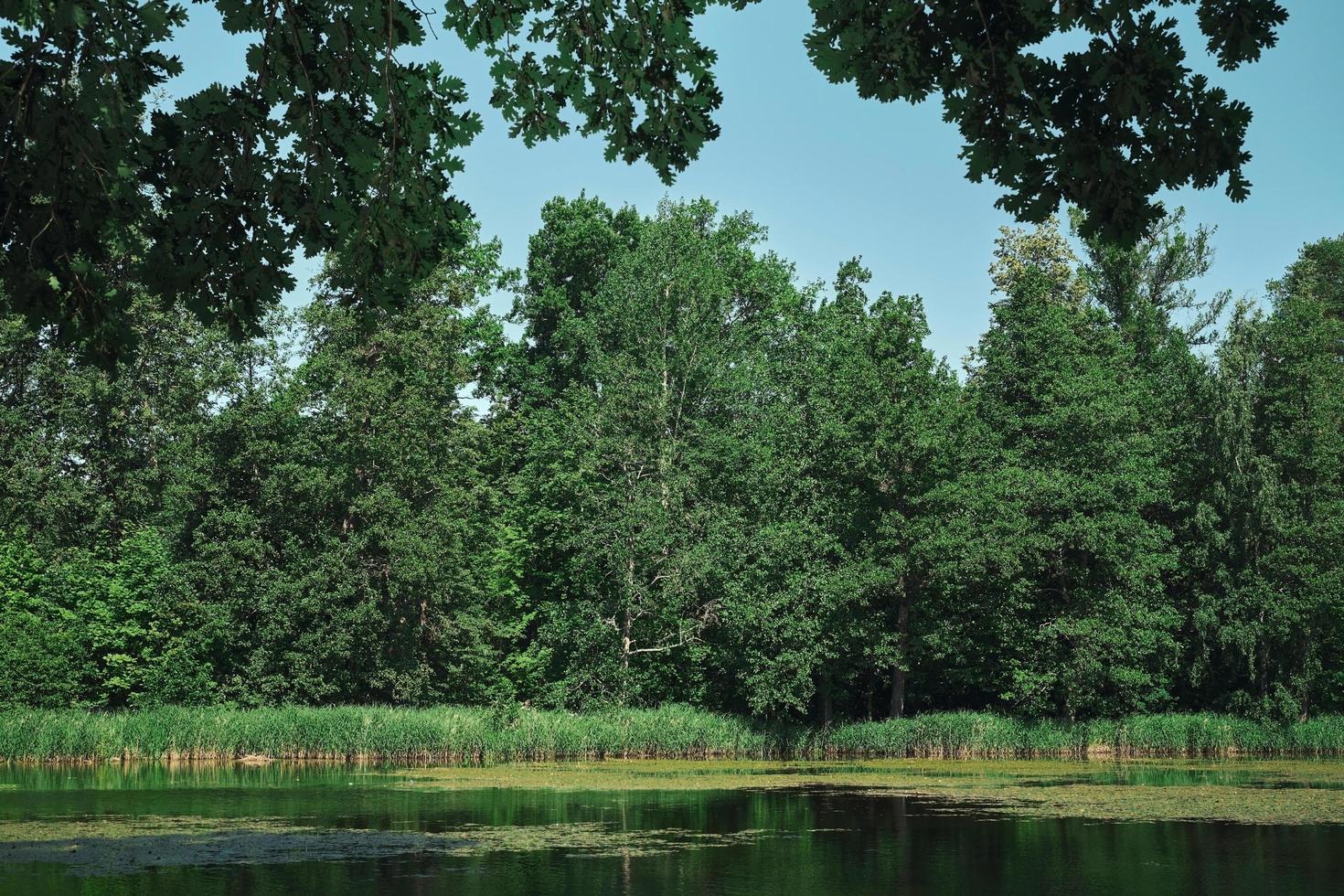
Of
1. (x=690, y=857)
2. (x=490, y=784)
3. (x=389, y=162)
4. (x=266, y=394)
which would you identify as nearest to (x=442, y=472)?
(x=266, y=394)

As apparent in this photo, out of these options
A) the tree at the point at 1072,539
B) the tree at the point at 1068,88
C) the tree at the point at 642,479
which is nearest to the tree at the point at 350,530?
the tree at the point at 642,479

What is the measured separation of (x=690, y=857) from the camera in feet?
54.8

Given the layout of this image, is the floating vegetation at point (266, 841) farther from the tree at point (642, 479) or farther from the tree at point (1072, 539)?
the tree at point (1072, 539)

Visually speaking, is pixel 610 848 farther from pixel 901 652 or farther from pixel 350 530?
pixel 350 530


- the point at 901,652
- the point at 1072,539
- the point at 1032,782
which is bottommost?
the point at 1032,782

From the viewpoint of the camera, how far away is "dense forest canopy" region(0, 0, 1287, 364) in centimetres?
624

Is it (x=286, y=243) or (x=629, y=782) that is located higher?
(x=286, y=243)

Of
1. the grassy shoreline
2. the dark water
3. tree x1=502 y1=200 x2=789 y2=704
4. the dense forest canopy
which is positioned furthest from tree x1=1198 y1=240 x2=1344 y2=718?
the dense forest canopy

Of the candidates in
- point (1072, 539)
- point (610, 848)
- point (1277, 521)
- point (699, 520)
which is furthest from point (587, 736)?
point (1277, 521)

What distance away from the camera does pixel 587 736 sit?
35875 mm

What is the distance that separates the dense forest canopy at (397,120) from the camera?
6238 mm

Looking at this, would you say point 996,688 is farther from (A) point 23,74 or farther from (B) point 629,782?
(A) point 23,74

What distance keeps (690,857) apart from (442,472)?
95.2ft

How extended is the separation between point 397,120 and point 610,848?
12.0 meters
